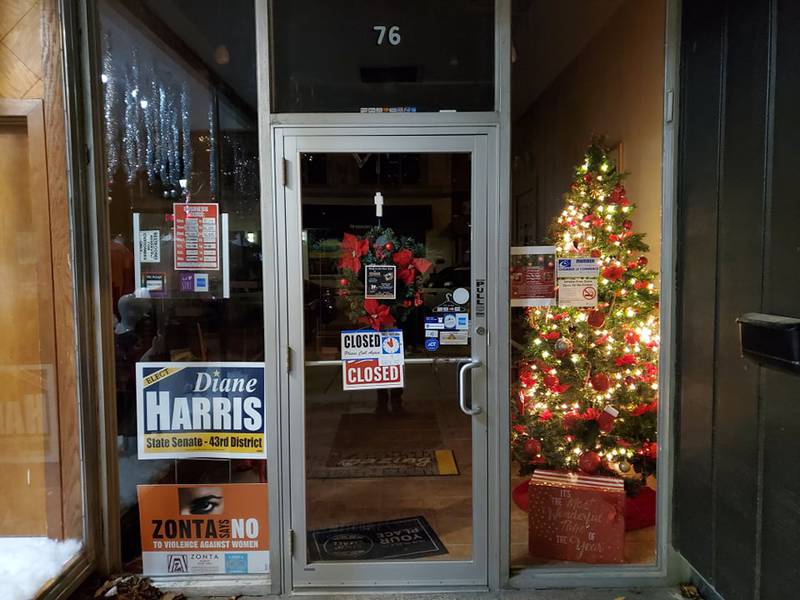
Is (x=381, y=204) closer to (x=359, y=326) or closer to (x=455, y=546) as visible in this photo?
(x=359, y=326)

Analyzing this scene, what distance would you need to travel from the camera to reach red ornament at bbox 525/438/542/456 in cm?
272

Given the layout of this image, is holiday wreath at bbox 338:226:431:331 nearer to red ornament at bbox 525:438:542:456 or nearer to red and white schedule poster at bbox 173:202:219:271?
red and white schedule poster at bbox 173:202:219:271

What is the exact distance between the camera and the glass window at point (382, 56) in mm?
2318

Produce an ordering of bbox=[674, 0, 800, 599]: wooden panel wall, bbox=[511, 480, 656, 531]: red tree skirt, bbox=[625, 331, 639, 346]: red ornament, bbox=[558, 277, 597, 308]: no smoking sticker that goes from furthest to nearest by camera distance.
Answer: bbox=[511, 480, 656, 531]: red tree skirt
bbox=[625, 331, 639, 346]: red ornament
bbox=[558, 277, 597, 308]: no smoking sticker
bbox=[674, 0, 800, 599]: wooden panel wall

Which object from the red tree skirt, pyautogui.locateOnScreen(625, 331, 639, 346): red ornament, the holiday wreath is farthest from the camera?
the red tree skirt

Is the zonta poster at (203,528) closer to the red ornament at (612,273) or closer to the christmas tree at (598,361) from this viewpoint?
the christmas tree at (598,361)

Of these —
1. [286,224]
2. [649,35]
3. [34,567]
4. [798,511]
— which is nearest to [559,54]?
[649,35]

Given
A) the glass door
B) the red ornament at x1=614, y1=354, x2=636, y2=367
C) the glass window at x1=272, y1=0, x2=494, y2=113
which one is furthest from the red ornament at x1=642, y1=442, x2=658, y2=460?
the glass window at x1=272, y1=0, x2=494, y2=113

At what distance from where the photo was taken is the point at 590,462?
2619 mm

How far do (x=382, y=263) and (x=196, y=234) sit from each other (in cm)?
93

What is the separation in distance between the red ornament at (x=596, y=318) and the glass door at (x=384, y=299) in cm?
69

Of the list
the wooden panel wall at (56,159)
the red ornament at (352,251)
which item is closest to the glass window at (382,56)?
the red ornament at (352,251)

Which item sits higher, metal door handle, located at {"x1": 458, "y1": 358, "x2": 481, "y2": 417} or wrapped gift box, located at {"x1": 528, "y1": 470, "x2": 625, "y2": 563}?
metal door handle, located at {"x1": 458, "y1": 358, "x2": 481, "y2": 417}

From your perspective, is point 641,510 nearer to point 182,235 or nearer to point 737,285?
point 737,285
